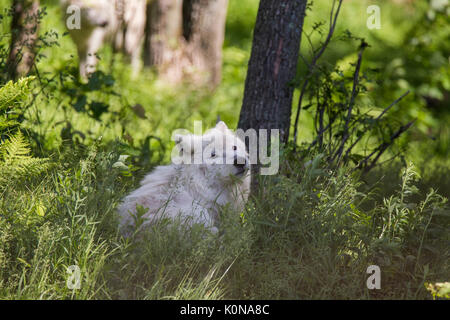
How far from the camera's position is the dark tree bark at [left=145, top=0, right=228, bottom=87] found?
8531 millimetres

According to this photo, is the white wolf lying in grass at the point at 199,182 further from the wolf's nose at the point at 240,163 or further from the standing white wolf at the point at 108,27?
the standing white wolf at the point at 108,27

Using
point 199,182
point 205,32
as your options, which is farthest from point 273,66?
point 205,32

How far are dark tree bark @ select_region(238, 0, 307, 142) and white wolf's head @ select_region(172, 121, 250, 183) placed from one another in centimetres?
62

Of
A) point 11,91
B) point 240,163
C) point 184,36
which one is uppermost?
point 184,36

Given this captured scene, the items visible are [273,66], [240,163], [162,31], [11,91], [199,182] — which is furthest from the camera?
[162,31]

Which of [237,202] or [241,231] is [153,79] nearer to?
[237,202]

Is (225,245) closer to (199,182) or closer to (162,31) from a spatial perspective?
(199,182)

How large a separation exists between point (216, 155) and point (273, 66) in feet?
3.90

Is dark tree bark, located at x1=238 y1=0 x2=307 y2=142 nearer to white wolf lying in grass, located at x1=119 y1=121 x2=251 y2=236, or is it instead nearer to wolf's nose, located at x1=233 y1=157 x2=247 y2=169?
white wolf lying in grass, located at x1=119 y1=121 x2=251 y2=236

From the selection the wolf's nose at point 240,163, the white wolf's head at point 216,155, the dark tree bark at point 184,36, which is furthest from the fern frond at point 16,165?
the dark tree bark at point 184,36

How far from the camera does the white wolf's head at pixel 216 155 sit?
3.91 m

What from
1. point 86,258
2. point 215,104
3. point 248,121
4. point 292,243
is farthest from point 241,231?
point 215,104

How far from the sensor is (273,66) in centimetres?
464

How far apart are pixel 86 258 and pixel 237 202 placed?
1446 mm
